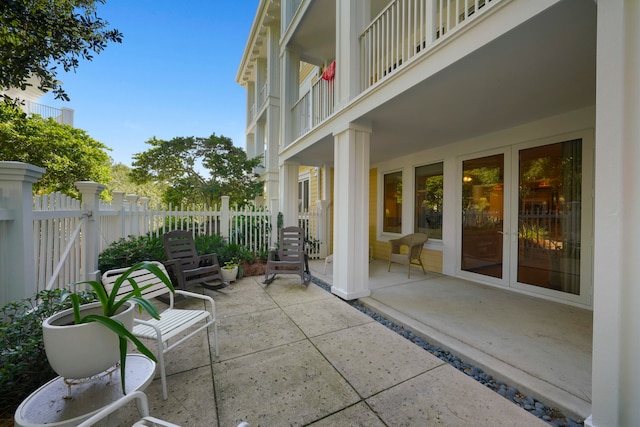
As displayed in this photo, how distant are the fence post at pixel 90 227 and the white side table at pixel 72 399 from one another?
2626 mm

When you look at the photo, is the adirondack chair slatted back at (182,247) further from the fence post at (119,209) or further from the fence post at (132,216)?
the fence post at (132,216)

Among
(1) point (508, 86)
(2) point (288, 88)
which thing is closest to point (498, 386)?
(1) point (508, 86)

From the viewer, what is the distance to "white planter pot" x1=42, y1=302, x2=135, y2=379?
117 cm

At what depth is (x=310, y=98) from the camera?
565 cm

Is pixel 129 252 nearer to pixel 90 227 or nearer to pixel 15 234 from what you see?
pixel 90 227

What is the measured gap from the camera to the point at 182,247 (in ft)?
14.3

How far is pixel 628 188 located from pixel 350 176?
2.76 m

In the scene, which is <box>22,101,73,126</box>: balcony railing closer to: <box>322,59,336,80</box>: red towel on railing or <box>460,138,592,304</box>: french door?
<box>322,59,336,80</box>: red towel on railing

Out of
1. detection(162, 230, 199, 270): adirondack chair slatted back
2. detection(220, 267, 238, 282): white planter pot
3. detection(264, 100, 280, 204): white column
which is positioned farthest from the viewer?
detection(264, 100, 280, 204): white column

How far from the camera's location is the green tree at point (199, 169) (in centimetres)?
962

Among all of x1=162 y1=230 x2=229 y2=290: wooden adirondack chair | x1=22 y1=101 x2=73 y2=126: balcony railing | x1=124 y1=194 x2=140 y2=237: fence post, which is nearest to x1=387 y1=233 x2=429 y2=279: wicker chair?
x1=162 y1=230 x2=229 y2=290: wooden adirondack chair

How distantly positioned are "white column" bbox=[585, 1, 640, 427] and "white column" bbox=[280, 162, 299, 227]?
585 cm

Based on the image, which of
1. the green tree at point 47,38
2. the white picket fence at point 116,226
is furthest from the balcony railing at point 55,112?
the green tree at point 47,38

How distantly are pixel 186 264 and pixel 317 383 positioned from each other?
3268 millimetres
